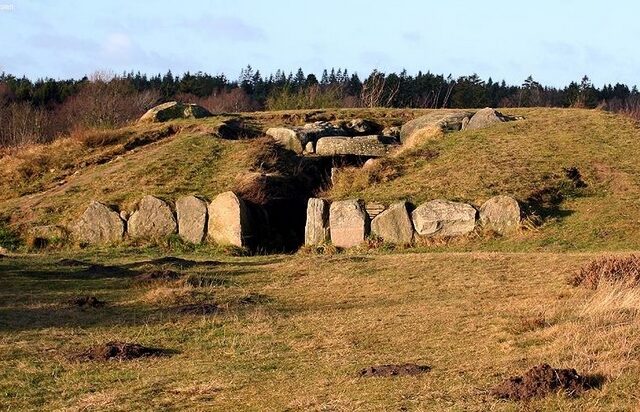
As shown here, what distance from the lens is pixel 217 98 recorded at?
95812 mm

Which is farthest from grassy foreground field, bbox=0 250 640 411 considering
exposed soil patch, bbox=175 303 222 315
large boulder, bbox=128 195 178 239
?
large boulder, bbox=128 195 178 239

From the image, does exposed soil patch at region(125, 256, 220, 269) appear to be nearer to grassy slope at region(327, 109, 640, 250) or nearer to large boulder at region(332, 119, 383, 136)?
grassy slope at region(327, 109, 640, 250)

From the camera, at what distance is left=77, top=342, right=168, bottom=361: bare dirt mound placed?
11203 mm

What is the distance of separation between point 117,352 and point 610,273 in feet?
30.2

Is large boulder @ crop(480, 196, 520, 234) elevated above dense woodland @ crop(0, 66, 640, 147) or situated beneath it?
situated beneath

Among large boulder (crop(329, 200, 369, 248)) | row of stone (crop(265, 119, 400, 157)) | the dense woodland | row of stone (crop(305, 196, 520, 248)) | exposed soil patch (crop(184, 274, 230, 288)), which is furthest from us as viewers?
the dense woodland

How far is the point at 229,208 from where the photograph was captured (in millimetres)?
27484

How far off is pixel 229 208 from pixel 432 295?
513 inches

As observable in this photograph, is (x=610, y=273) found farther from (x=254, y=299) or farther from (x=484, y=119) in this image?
(x=484, y=119)

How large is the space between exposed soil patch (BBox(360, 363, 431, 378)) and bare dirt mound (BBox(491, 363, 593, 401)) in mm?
1493

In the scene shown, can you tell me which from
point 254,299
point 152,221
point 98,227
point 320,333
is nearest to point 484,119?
point 152,221

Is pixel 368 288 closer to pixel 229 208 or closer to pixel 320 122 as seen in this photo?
pixel 229 208

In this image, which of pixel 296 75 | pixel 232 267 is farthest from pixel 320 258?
pixel 296 75

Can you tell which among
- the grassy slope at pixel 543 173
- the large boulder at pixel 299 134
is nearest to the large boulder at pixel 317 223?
the grassy slope at pixel 543 173
